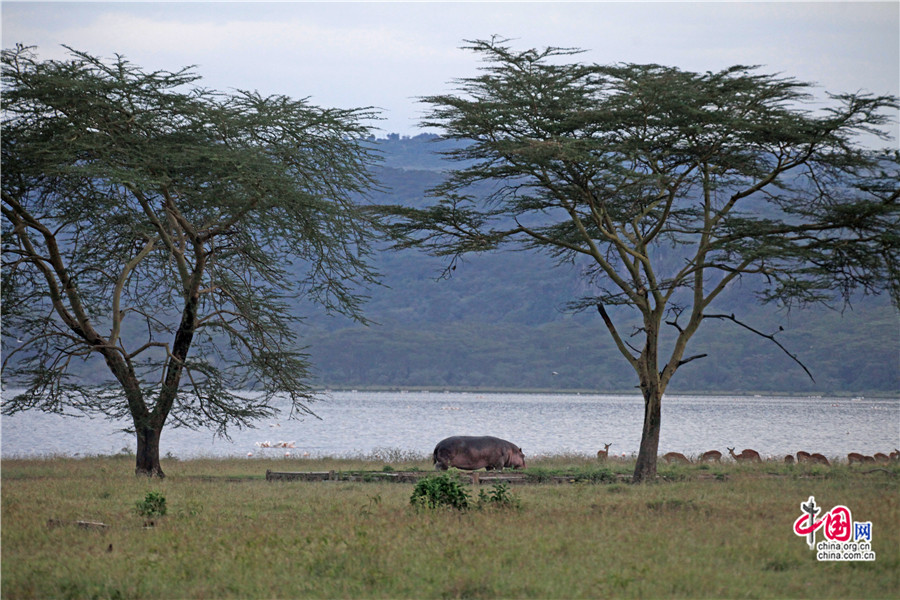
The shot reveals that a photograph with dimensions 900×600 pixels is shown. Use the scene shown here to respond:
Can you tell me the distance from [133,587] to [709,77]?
14.5 m

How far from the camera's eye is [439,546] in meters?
10.1

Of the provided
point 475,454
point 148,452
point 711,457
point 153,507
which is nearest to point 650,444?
point 475,454

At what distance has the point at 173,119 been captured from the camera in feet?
59.9

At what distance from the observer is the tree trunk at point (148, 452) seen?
19.5m

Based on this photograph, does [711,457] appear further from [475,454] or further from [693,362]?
[693,362]

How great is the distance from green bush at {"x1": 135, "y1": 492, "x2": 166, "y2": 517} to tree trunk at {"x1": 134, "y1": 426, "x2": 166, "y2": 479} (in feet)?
23.0

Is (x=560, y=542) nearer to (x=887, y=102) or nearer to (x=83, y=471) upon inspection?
(x=887, y=102)

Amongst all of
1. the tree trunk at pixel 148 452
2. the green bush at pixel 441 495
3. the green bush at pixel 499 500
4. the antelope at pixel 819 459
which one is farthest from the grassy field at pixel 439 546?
the antelope at pixel 819 459

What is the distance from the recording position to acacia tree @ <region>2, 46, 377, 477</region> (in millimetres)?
16906

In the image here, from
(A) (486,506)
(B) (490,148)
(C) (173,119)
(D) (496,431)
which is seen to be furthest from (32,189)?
(D) (496,431)

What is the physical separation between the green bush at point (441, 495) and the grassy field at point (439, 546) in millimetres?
383

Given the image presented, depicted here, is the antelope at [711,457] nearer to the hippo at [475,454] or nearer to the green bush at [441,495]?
the hippo at [475,454]

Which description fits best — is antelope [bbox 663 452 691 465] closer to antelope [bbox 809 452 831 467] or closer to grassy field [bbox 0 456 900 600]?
antelope [bbox 809 452 831 467]

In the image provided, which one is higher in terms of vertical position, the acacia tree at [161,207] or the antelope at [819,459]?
the acacia tree at [161,207]
